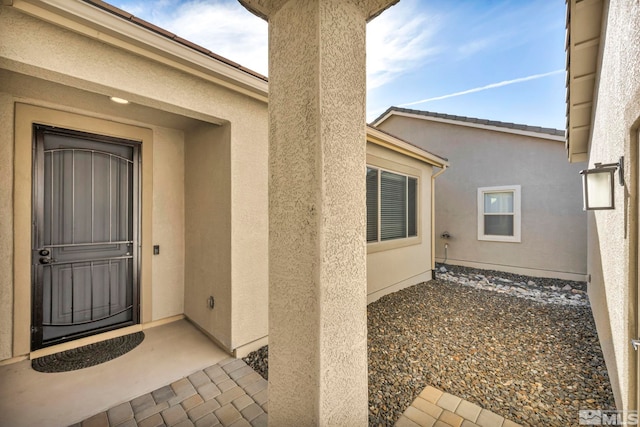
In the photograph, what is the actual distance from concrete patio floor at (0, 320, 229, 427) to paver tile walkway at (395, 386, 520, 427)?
2.25 m

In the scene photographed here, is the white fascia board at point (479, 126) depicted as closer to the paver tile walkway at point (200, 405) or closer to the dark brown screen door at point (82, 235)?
the paver tile walkway at point (200, 405)

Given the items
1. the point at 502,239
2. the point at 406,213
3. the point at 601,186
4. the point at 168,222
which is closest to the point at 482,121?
the point at 502,239

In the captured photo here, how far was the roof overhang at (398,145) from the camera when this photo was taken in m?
5.44

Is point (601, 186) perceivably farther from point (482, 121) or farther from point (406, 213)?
point (482, 121)

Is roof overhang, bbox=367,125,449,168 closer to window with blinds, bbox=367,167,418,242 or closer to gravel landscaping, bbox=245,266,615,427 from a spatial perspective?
window with blinds, bbox=367,167,418,242

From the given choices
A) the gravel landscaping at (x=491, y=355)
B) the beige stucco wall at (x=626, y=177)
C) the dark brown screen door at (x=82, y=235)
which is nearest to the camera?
the beige stucco wall at (x=626, y=177)

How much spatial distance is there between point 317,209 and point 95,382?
3282 mm

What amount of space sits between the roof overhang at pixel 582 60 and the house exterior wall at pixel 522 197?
3003 millimetres

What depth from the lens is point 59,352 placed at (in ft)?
11.1

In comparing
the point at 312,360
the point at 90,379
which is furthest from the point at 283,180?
the point at 90,379

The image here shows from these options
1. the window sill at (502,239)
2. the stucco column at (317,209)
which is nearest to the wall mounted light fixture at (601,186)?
the stucco column at (317,209)

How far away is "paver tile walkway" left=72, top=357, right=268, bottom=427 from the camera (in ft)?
7.77

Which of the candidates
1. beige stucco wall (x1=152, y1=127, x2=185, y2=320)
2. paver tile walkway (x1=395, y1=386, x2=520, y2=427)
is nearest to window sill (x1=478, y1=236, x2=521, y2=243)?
paver tile walkway (x1=395, y1=386, x2=520, y2=427)

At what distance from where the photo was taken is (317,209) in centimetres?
140
